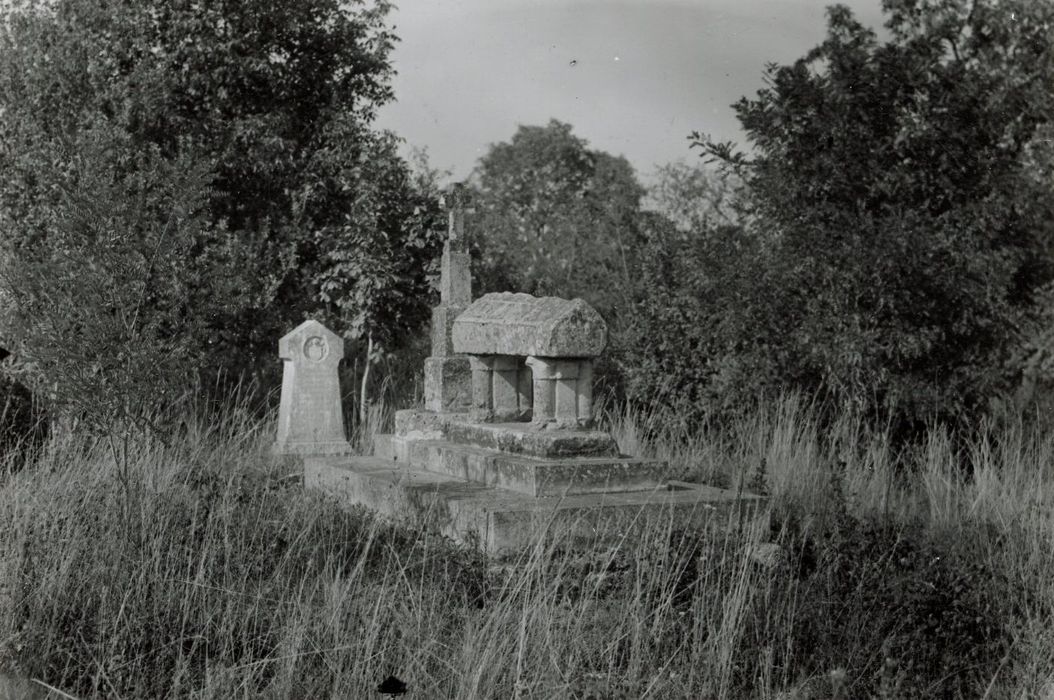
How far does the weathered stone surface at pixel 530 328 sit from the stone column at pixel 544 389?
0.34 ft

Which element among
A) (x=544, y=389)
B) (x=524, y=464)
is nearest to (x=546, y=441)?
(x=524, y=464)

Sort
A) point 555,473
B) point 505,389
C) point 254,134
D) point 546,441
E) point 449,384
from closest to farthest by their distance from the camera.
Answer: point 555,473 → point 546,441 → point 505,389 → point 449,384 → point 254,134

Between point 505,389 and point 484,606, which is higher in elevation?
point 505,389

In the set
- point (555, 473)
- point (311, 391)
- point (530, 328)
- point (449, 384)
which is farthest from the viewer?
point (311, 391)

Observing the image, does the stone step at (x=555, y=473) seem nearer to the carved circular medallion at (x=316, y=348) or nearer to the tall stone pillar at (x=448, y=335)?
the tall stone pillar at (x=448, y=335)

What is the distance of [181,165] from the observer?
7.04 m

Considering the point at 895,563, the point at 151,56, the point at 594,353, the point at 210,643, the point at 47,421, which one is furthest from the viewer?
the point at 151,56

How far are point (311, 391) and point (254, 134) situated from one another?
3.40 meters

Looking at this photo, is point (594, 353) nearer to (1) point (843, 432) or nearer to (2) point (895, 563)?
(2) point (895, 563)

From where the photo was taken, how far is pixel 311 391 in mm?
11539

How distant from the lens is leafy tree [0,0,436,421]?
12906mm

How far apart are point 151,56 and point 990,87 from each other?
29.5 feet

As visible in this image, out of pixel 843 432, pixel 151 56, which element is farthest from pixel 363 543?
pixel 151 56

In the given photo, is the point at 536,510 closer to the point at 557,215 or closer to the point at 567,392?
the point at 567,392
